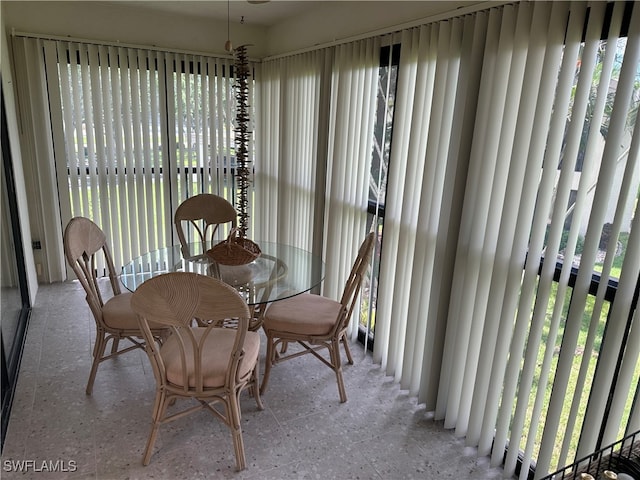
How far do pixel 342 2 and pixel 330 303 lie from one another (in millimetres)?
1996

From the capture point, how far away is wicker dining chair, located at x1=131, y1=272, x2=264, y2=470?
164 centimetres

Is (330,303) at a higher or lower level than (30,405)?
higher

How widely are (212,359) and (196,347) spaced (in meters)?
0.20

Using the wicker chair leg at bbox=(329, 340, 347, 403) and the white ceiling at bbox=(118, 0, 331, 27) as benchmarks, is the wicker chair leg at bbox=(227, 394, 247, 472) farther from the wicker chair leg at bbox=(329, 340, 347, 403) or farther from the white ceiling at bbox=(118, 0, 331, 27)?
the white ceiling at bbox=(118, 0, 331, 27)

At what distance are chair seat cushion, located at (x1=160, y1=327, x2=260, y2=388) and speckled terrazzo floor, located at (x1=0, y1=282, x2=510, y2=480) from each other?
0.41 m

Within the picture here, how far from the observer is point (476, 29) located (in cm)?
184

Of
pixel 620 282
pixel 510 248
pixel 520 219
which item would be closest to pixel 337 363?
pixel 510 248

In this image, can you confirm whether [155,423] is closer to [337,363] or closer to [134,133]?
[337,363]

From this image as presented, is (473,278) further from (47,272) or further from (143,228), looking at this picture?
(47,272)

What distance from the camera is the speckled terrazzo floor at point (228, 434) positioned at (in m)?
1.96

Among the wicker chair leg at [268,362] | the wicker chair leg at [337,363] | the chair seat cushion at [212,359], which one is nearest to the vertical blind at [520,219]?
the wicker chair leg at [337,363]

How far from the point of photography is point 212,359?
76.5 inches

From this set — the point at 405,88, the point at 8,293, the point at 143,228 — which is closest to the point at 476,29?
the point at 405,88

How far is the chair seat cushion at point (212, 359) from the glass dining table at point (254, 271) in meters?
0.21
